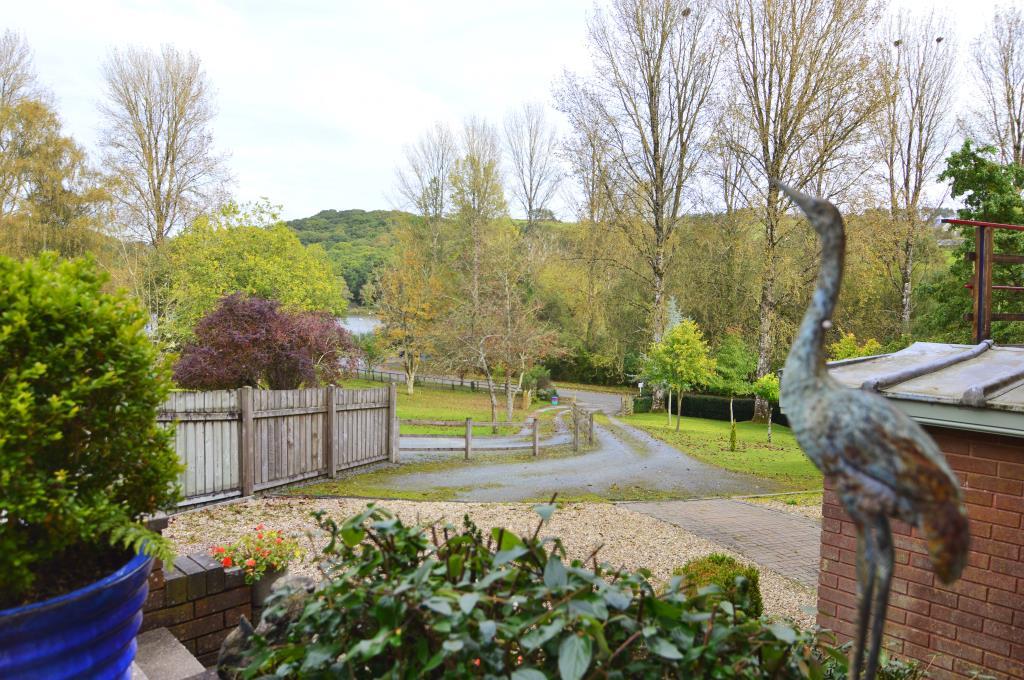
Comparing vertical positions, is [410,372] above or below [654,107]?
below

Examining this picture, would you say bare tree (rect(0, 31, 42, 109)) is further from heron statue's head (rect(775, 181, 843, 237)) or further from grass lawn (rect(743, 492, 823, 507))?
heron statue's head (rect(775, 181, 843, 237))

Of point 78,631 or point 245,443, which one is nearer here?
point 78,631

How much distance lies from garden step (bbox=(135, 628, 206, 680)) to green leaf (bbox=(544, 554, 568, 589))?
239cm

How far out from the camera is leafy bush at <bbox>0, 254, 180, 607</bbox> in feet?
5.67

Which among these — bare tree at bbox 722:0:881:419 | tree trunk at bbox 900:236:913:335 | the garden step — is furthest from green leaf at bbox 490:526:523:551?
tree trunk at bbox 900:236:913:335

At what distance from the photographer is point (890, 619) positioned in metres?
3.86

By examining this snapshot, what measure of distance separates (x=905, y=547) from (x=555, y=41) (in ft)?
74.7

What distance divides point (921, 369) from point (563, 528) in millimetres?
4694

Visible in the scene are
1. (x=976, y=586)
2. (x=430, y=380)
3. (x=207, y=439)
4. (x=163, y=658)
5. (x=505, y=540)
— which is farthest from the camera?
(x=430, y=380)

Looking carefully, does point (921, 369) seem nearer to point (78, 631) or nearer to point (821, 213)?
point (821, 213)

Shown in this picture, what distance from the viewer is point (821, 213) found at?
48.8 inches

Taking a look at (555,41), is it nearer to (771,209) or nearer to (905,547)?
(771,209)

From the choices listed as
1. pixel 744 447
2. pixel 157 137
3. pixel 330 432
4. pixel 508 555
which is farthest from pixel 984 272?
pixel 157 137

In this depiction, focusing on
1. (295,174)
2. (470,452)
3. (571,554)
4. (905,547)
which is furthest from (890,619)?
(295,174)
